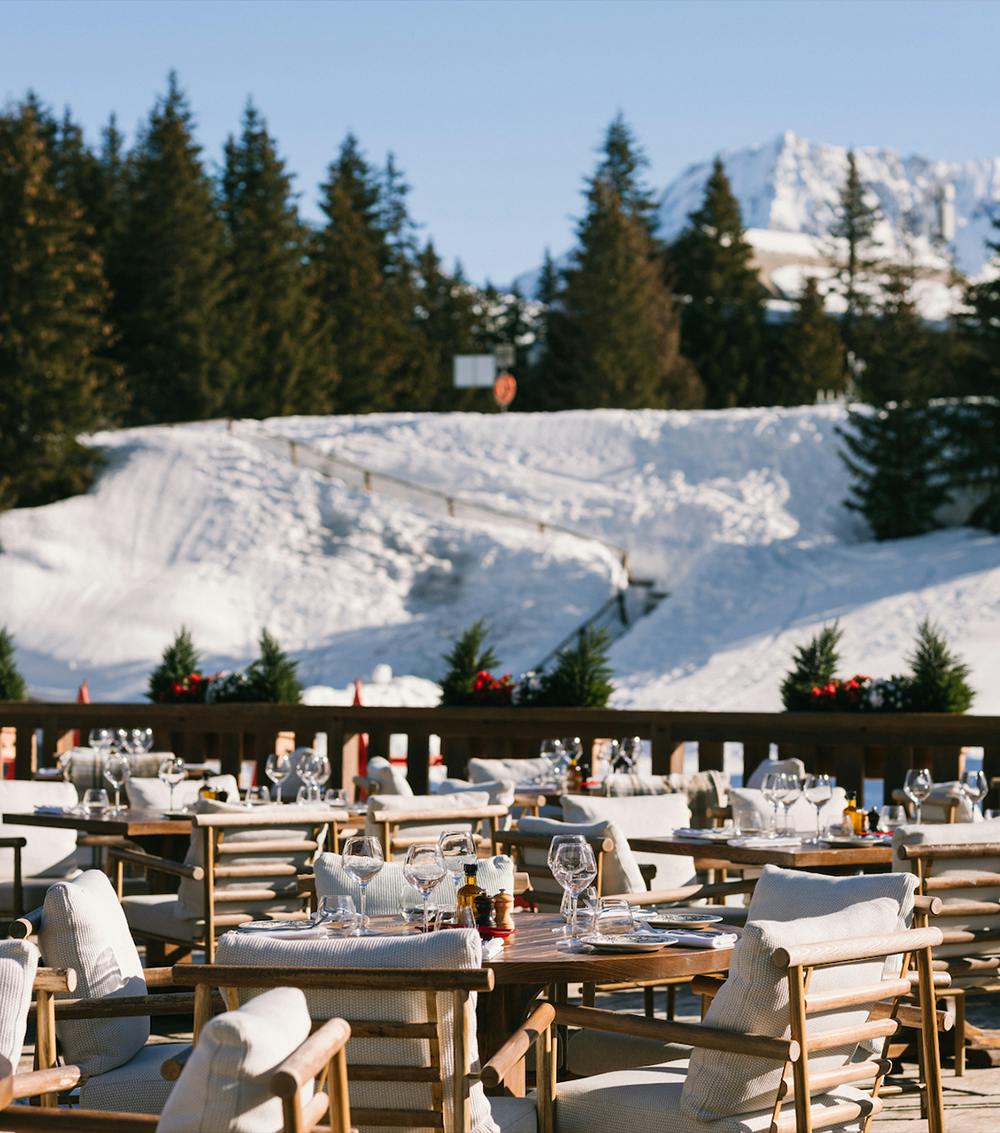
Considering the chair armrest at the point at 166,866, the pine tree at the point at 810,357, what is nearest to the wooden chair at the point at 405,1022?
the chair armrest at the point at 166,866

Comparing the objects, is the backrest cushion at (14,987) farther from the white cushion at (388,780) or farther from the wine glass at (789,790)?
the white cushion at (388,780)

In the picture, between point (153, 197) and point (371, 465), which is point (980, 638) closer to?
point (371, 465)

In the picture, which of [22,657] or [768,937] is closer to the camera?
[768,937]

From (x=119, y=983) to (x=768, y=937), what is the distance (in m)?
1.63

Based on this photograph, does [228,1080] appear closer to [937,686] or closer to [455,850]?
[455,850]

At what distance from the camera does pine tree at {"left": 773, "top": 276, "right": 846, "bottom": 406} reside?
176ft

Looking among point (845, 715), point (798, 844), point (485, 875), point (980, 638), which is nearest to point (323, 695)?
point (980, 638)

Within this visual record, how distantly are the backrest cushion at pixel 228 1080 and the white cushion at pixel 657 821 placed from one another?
446cm

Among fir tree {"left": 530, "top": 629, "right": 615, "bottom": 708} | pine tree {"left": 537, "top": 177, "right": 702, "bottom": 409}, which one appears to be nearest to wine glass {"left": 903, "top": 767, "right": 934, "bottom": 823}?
fir tree {"left": 530, "top": 629, "right": 615, "bottom": 708}

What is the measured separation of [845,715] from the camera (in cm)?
949

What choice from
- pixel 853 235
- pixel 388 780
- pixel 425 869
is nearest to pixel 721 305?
pixel 853 235

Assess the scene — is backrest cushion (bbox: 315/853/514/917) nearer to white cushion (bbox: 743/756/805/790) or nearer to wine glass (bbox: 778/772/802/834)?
wine glass (bbox: 778/772/802/834)

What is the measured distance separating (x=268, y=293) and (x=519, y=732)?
143ft

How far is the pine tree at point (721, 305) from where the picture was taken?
56.3m
